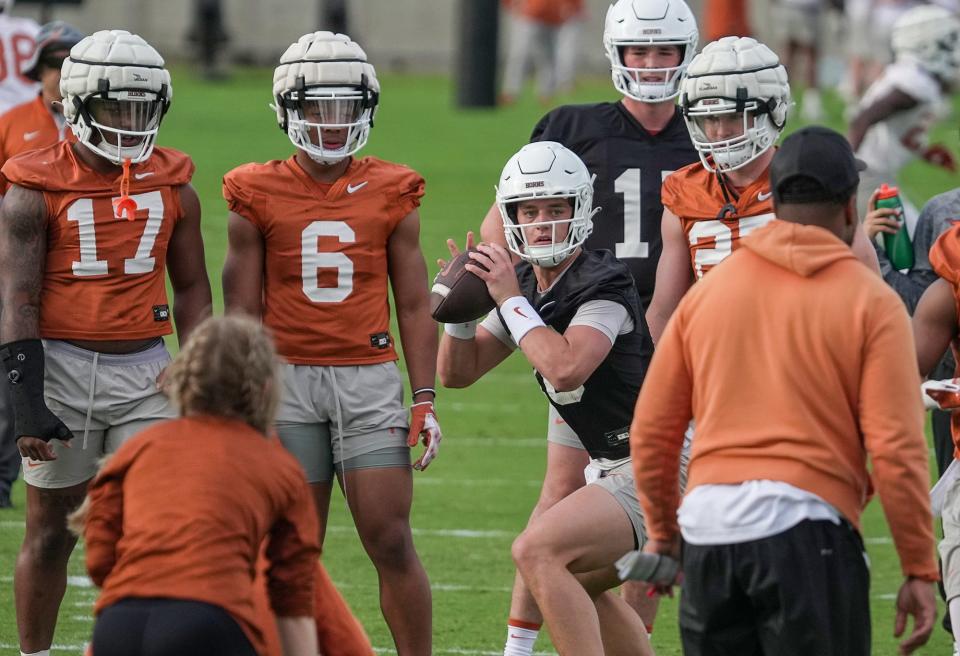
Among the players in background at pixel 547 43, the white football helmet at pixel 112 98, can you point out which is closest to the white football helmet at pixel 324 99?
the white football helmet at pixel 112 98

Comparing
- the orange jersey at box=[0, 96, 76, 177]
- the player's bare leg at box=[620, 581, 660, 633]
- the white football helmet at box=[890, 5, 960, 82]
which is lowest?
the player's bare leg at box=[620, 581, 660, 633]

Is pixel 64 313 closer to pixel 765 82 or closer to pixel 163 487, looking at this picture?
pixel 163 487

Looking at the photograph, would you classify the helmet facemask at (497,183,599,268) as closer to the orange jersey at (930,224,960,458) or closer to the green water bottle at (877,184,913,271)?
the orange jersey at (930,224,960,458)

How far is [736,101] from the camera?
523 cm

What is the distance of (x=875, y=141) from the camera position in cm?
1010

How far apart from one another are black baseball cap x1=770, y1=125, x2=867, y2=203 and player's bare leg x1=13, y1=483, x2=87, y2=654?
255 centimetres

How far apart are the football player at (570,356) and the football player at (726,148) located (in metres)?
0.29

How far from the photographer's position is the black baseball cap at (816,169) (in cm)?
388

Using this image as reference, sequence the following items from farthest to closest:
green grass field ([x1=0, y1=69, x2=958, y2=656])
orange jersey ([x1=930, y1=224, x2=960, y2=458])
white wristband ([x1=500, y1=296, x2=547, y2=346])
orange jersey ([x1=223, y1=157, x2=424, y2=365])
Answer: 1. green grass field ([x1=0, y1=69, x2=958, y2=656])
2. orange jersey ([x1=223, y1=157, x2=424, y2=365])
3. white wristband ([x1=500, y1=296, x2=547, y2=346])
4. orange jersey ([x1=930, y1=224, x2=960, y2=458])

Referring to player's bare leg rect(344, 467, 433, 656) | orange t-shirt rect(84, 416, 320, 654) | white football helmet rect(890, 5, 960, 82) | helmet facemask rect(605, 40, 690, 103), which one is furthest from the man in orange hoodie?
white football helmet rect(890, 5, 960, 82)

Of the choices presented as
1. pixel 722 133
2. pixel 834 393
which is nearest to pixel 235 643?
pixel 834 393

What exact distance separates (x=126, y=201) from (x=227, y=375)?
1.71m

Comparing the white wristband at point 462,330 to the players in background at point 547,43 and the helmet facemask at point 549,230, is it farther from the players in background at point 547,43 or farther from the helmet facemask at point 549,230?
the players in background at point 547,43

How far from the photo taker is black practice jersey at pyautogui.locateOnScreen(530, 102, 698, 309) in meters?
6.08
